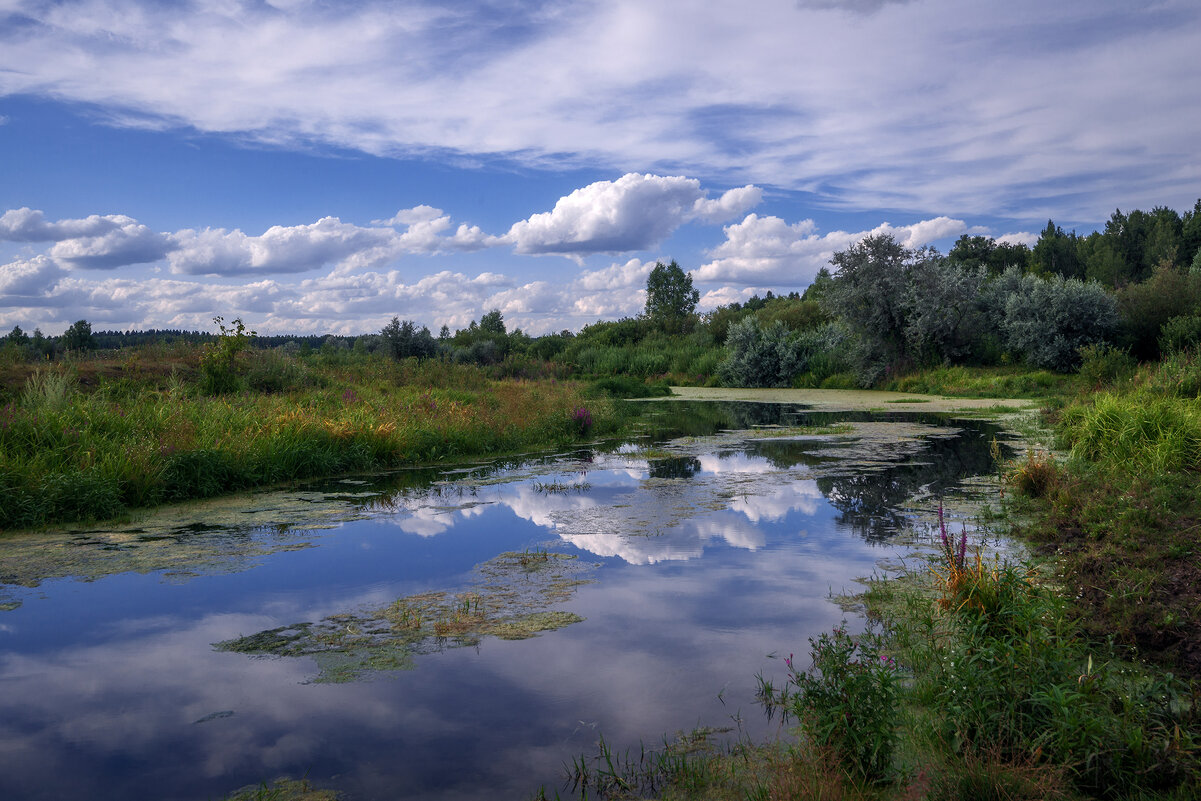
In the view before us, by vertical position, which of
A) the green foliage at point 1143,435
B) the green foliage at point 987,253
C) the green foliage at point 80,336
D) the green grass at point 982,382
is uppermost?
the green foliage at point 987,253

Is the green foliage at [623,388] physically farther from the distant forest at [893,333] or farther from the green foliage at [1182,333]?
the green foliage at [1182,333]

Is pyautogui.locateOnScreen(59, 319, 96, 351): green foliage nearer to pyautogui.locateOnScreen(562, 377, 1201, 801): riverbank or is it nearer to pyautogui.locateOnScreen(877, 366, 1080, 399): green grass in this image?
pyautogui.locateOnScreen(562, 377, 1201, 801): riverbank

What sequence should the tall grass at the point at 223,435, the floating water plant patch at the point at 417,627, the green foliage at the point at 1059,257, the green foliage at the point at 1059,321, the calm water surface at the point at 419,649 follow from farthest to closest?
the green foliage at the point at 1059,257
the green foliage at the point at 1059,321
the tall grass at the point at 223,435
the floating water plant patch at the point at 417,627
the calm water surface at the point at 419,649

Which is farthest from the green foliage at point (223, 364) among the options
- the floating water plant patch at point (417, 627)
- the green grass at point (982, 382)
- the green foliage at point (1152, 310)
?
the green foliage at point (1152, 310)

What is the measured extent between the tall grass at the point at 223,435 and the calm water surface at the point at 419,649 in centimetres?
78

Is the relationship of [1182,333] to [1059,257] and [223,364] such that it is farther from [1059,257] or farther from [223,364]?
[1059,257]

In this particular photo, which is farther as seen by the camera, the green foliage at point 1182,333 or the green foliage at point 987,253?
the green foliage at point 987,253

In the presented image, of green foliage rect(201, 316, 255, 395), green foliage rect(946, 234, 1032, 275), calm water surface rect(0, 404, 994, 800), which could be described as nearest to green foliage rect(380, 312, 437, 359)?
green foliage rect(201, 316, 255, 395)

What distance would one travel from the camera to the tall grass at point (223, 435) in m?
8.30

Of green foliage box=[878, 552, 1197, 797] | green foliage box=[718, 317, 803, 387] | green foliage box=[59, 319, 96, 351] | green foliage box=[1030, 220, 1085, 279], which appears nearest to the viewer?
green foliage box=[878, 552, 1197, 797]

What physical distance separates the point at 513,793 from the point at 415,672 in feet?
4.50

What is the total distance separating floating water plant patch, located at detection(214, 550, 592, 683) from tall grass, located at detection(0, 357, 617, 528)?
4.59 m

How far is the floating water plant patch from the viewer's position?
4551mm

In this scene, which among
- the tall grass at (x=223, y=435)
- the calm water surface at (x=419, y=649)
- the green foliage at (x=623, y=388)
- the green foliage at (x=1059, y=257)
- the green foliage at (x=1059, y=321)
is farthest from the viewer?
the green foliage at (x=1059, y=257)
